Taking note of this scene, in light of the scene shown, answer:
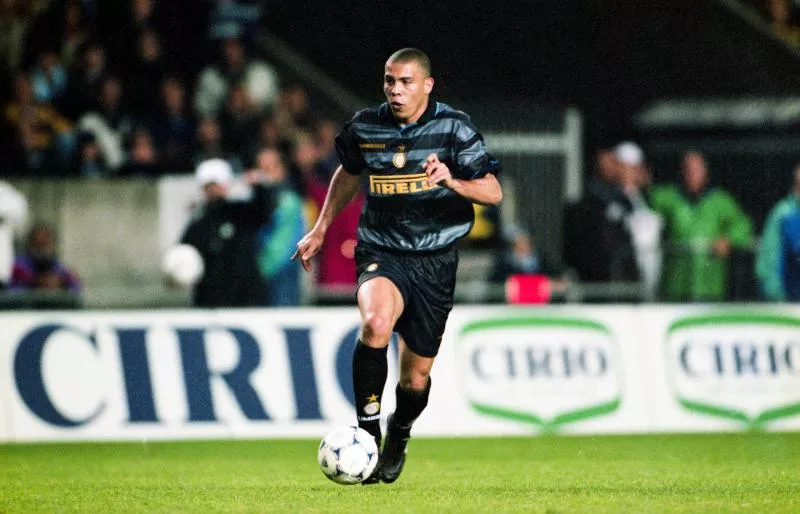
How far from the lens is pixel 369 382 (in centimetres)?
765

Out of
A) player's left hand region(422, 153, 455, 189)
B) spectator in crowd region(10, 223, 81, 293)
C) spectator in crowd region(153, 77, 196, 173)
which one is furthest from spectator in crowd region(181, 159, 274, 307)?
player's left hand region(422, 153, 455, 189)

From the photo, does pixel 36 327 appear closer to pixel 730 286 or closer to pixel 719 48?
pixel 730 286

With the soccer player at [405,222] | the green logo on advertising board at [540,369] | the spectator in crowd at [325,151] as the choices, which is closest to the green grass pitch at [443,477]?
the green logo on advertising board at [540,369]

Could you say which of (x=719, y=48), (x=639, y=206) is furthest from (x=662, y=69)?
(x=639, y=206)

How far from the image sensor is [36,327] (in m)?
12.5

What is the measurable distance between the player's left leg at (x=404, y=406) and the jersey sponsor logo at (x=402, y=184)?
2.69 feet

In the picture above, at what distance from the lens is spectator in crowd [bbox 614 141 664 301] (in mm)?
14547

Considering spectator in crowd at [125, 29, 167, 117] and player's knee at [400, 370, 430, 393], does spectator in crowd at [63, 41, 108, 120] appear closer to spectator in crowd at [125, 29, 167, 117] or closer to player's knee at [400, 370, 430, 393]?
spectator in crowd at [125, 29, 167, 117]

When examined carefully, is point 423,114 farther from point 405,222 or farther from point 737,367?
point 737,367

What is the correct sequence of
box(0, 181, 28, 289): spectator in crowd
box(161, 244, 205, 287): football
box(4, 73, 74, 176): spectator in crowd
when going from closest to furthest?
box(161, 244, 205, 287): football, box(0, 181, 28, 289): spectator in crowd, box(4, 73, 74, 176): spectator in crowd

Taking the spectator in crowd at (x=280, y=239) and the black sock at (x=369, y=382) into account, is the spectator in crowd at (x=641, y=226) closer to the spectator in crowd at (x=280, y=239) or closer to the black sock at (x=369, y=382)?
the spectator in crowd at (x=280, y=239)

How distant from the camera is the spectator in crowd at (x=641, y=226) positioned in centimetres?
1455

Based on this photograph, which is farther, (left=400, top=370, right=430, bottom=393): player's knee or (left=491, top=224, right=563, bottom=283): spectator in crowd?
(left=491, top=224, right=563, bottom=283): spectator in crowd

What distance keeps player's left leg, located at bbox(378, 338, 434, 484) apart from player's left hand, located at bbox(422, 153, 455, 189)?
3.71 ft
